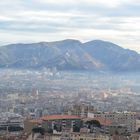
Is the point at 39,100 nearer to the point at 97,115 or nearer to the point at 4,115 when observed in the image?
the point at 4,115

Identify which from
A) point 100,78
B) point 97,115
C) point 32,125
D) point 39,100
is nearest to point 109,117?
point 97,115

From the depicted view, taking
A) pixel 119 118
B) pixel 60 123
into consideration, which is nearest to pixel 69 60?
pixel 119 118

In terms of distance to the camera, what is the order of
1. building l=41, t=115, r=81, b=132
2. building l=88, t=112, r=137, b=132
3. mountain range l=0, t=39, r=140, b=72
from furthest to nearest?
mountain range l=0, t=39, r=140, b=72
building l=88, t=112, r=137, b=132
building l=41, t=115, r=81, b=132

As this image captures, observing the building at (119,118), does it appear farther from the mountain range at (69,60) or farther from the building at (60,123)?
the mountain range at (69,60)

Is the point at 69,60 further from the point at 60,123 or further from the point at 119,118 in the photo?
the point at 60,123

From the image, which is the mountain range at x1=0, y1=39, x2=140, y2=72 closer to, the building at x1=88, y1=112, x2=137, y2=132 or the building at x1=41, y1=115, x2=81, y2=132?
the building at x1=88, y1=112, x2=137, y2=132

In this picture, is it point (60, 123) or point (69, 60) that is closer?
point (60, 123)

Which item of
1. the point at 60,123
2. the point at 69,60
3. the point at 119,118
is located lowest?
the point at 119,118

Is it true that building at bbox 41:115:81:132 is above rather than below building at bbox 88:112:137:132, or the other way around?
above

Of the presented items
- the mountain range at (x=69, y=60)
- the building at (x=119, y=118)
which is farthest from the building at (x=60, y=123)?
the mountain range at (x=69, y=60)

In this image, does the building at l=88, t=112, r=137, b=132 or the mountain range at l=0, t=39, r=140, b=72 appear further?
the mountain range at l=0, t=39, r=140, b=72

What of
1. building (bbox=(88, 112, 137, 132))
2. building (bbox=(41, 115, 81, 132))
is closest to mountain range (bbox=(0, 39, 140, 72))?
building (bbox=(88, 112, 137, 132))

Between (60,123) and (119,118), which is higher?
(60,123)
